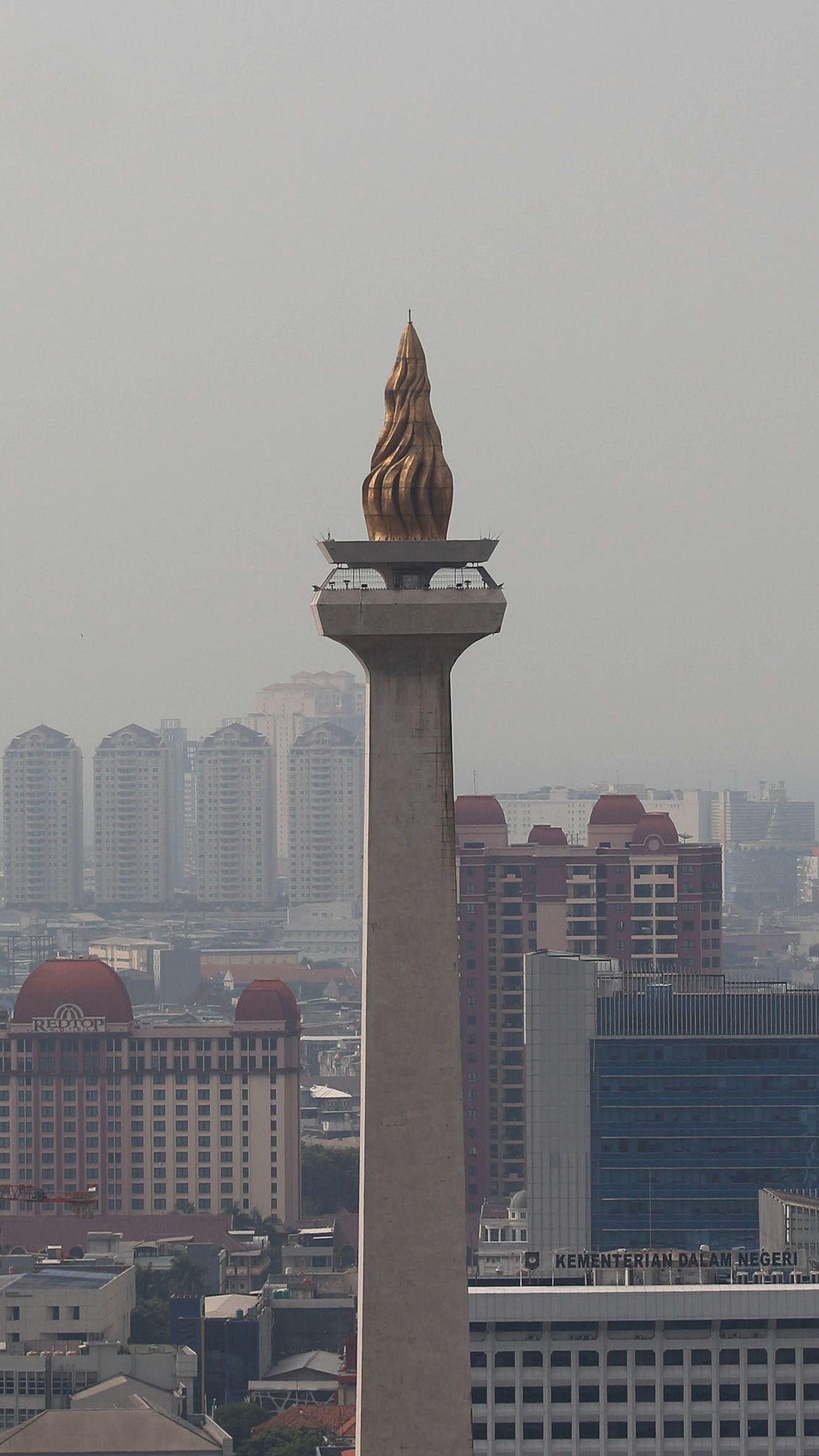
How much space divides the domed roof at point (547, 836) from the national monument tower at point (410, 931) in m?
153

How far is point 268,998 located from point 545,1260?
10196 cm

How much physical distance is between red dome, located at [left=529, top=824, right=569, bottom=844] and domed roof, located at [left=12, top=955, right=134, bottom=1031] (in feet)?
88.6

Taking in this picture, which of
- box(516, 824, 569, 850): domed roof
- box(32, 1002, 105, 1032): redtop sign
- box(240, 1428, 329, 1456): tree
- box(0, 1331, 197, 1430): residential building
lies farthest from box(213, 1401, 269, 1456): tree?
box(516, 824, 569, 850): domed roof

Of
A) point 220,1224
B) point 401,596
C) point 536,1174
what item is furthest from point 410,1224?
point 220,1224

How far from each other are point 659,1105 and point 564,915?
74967 millimetres

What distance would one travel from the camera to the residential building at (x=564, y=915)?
16875 centimetres

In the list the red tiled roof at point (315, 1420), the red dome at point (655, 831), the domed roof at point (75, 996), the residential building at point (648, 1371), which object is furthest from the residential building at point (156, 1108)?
the residential building at point (648, 1371)

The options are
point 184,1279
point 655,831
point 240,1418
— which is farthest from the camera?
point 655,831

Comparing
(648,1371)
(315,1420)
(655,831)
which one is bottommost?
(315,1420)

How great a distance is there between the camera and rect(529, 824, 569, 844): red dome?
190m

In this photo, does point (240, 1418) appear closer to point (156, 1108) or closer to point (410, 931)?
point (156, 1108)

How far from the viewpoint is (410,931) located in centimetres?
3641

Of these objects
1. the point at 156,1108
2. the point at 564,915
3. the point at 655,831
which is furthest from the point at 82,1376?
the point at 655,831

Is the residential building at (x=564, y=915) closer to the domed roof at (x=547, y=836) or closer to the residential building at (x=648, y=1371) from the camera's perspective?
the domed roof at (x=547, y=836)
